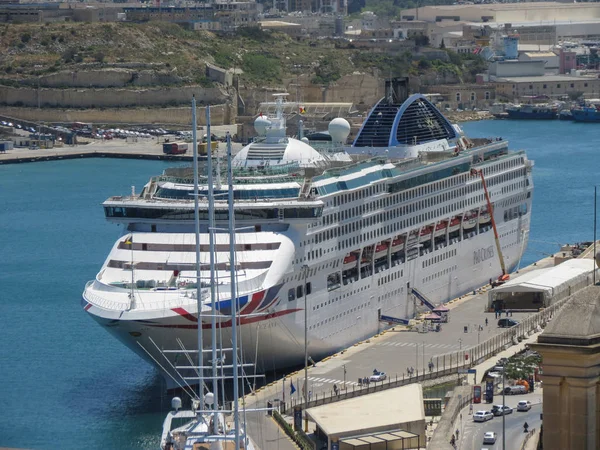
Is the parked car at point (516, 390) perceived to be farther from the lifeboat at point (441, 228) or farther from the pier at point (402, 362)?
the lifeboat at point (441, 228)

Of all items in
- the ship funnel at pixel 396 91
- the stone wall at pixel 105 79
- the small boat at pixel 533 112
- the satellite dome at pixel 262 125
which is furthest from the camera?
the small boat at pixel 533 112

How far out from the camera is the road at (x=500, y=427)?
23391 millimetres

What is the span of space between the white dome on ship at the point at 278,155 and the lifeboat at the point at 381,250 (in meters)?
2.12

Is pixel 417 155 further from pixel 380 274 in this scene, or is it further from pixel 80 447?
pixel 80 447

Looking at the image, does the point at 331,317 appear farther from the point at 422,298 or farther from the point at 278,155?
the point at 422,298

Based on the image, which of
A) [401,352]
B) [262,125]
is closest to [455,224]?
[262,125]

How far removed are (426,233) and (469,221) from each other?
3048mm

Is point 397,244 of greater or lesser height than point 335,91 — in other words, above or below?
above

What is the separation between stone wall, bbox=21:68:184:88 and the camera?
104250 mm

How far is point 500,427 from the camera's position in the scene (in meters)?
24.7

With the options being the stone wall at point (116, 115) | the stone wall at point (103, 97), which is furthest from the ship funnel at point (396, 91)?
the stone wall at point (103, 97)

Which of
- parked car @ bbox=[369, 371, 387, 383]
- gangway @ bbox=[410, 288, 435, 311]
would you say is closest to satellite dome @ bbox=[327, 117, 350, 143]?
gangway @ bbox=[410, 288, 435, 311]

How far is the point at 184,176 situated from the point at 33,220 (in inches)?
1060

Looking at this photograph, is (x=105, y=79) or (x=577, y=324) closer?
(x=577, y=324)
